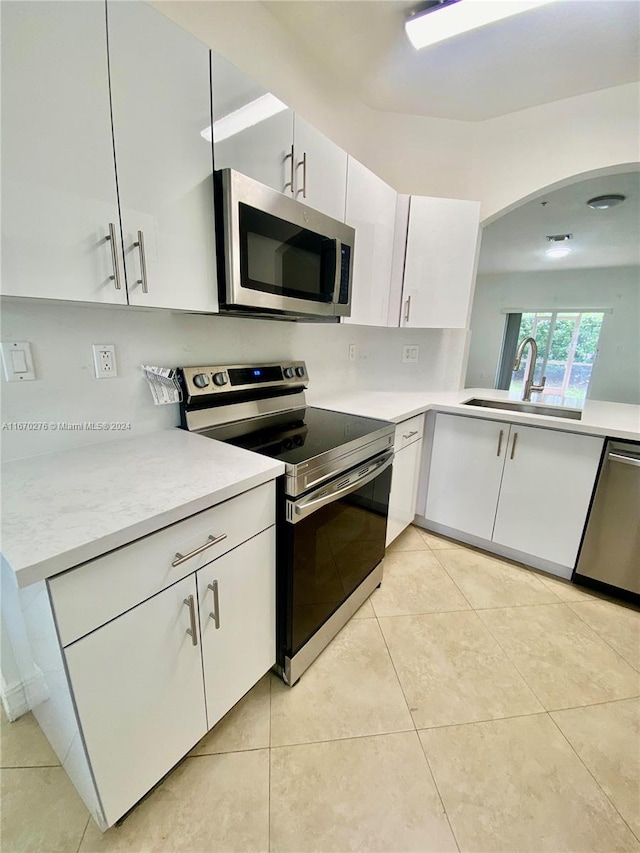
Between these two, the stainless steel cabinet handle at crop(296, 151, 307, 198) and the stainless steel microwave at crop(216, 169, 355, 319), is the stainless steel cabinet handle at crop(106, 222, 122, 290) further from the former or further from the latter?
the stainless steel cabinet handle at crop(296, 151, 307, 198)

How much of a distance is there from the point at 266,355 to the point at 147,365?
632 millimetres

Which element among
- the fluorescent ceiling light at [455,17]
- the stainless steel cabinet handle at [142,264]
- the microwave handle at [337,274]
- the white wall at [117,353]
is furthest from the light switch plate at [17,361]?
the fluorescent ceiling light at [455,17]

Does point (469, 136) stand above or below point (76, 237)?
above

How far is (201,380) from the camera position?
4.74 ft

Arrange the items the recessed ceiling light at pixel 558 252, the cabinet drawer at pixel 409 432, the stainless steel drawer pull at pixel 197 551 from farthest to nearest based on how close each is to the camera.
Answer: the recessed ceiling light at pixel 558 252 < the cabinet drawer at pixel 409 432 < the stainless steel drawer pull at pixel 197 551

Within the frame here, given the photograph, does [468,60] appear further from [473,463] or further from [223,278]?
[473,463]

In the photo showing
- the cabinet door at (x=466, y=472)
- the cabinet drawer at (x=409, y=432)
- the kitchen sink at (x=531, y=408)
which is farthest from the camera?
the kitchen sink at (x=531, y=408)

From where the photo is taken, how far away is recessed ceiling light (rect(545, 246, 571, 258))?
4541 millimetres

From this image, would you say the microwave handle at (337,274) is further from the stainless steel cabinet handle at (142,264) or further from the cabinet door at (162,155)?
the stainless steel cabinet handle at (142,264)

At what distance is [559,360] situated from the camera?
6559 millimetres

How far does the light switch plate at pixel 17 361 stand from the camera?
101 centimetres

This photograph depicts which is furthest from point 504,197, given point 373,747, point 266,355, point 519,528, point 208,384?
point 373,747

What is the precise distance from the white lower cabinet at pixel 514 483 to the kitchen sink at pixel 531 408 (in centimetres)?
32

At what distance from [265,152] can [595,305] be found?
6.67 metres
